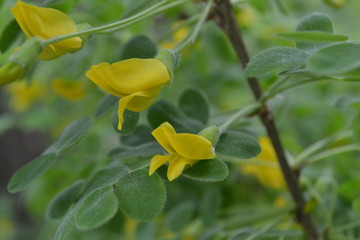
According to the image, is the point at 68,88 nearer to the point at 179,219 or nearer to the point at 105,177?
the point at 179,219

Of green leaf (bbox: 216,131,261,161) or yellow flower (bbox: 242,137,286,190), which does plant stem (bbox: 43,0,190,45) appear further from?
yellow flower (bbox: 242,137,286,190)

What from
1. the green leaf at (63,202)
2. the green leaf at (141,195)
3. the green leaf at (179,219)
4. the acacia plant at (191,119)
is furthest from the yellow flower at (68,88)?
the green leaf at (141,195)

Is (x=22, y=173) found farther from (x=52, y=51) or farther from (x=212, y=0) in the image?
(x=212, y=0)

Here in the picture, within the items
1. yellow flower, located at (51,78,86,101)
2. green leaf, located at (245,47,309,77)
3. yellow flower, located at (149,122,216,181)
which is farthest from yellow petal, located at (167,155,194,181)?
yellow flower, located at (51,78,86,101)

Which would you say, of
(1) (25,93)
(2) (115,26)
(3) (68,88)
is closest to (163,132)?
(2) (115,26)

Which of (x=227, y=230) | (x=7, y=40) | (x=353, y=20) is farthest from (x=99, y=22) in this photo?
(x=353, y=20)
